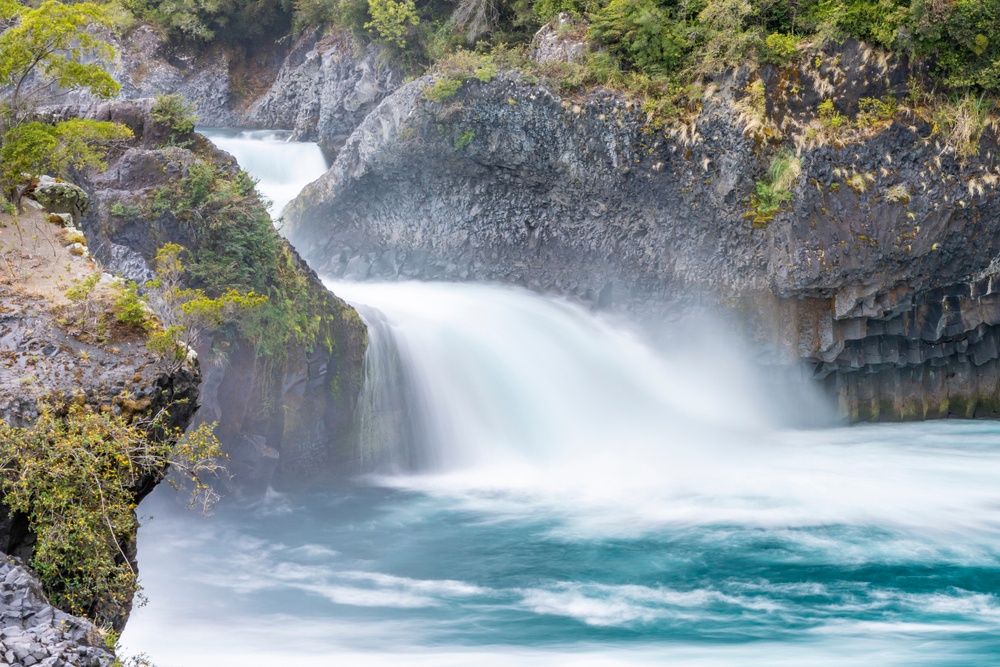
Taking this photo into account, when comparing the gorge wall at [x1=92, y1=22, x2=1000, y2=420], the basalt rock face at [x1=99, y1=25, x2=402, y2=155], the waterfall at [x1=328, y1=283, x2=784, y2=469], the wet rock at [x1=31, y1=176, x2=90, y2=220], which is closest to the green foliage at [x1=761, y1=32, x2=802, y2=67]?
the gorge wall at [x1=92, y1=22, x2=1000, y2=420]

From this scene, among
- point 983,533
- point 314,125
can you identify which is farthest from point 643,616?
point 314,125

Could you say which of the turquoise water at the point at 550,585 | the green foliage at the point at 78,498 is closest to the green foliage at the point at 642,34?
the turquoise water at the point at 550,585

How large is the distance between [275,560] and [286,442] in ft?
9.13

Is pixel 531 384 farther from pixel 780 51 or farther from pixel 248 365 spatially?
pixel 780 51

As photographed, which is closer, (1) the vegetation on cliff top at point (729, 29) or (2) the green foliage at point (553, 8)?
(1) the vegetation on cliff top at point (729, 29)

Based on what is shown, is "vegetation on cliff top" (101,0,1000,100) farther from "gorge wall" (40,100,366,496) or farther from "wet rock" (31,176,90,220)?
"wet rock" (31,176,90,220)

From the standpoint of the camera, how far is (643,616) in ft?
30.1

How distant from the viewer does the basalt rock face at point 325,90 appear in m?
22.7

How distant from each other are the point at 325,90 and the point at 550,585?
709 inches

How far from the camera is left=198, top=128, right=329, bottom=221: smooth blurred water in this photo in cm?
2123

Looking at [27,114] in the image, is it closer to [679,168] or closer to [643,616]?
[643,616]

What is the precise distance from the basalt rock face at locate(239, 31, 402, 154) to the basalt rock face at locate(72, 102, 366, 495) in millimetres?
9905

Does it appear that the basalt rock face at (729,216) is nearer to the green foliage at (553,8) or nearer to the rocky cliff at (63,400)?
the green foliage at (553,8)

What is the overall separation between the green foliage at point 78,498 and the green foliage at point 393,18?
16.6 metres
